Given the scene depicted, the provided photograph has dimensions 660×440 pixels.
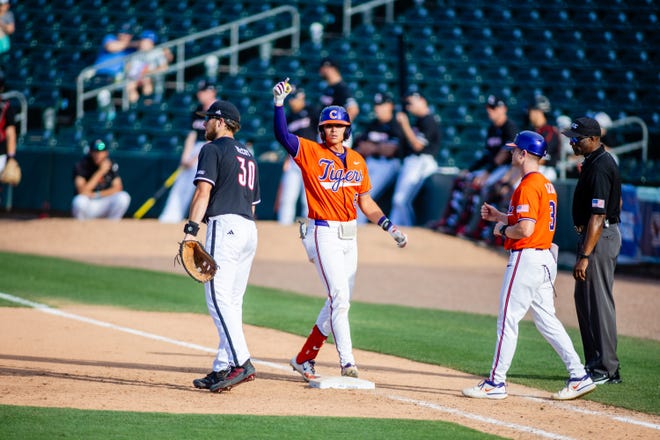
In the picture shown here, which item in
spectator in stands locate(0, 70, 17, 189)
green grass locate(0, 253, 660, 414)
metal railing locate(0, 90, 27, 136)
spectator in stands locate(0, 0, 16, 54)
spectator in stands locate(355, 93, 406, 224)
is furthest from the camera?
spectator in stands locate(0, 0, 16, 54)

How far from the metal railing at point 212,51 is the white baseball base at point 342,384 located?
1563cm

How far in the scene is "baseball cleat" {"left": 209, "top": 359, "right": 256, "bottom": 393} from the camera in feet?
24.1

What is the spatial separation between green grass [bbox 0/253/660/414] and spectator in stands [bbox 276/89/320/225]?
134 inches

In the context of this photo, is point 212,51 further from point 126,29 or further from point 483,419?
point 483,419

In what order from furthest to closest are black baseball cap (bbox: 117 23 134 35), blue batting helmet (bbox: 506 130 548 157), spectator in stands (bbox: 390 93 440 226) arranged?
black baseball cap (bbox: 117 23 134 35)
spectator in stands (bbox: 390 93 440 226)
blue batting helmet (bbox: 506 130 548 157)

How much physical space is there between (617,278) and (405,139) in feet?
15.8

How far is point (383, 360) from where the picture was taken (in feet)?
30.3

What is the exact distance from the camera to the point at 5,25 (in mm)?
24734

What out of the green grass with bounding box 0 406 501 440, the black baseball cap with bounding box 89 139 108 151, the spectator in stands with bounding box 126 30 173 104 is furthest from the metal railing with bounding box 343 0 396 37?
the green grass with bounding box 0 406 501 440

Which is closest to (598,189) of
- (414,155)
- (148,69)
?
(414,155)

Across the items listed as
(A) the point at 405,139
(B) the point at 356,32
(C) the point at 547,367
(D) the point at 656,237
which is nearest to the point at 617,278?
(D) the point at 656,237

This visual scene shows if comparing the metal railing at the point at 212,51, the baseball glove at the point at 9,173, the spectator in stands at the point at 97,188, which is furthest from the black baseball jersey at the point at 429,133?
→ the baseball glove at the point at 9,173

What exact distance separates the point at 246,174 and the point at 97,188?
37.2 feet

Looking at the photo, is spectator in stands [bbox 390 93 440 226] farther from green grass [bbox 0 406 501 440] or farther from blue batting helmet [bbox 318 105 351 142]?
green grass [bbox 0 406 501 440]
